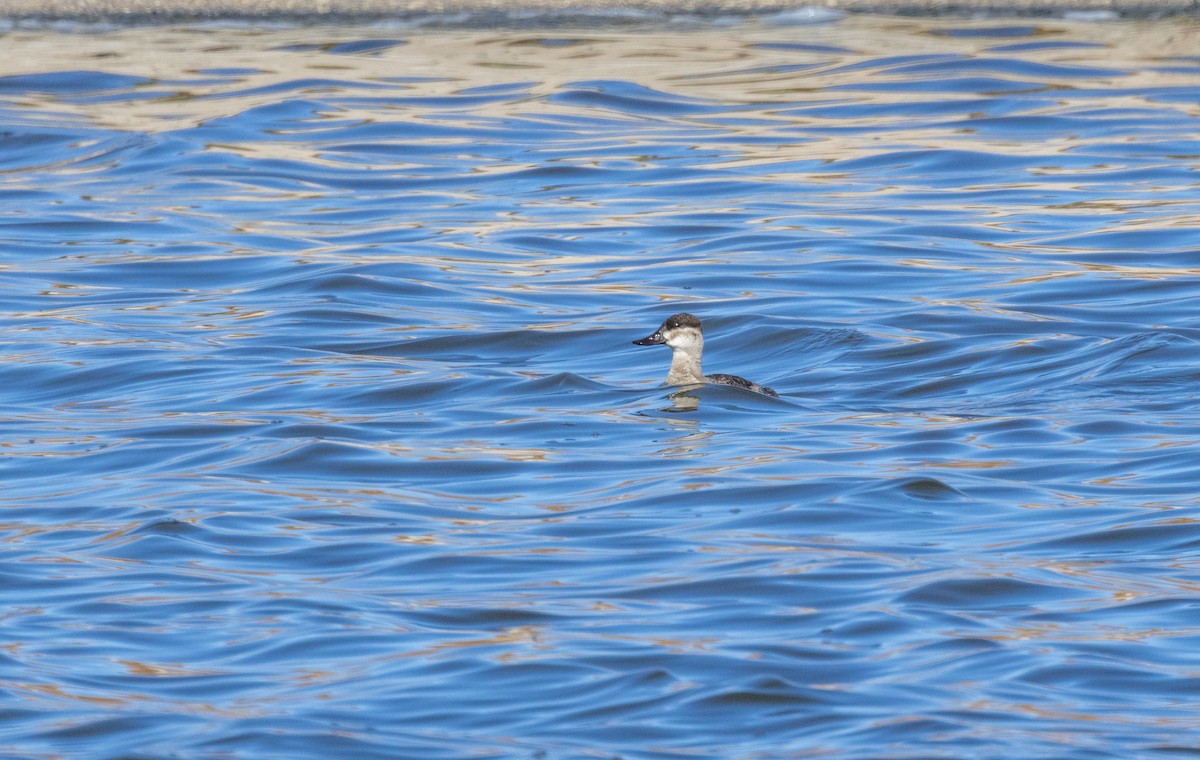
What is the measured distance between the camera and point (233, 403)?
1114 cm

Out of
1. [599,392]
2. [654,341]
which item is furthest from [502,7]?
[599,392]

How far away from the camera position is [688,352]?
1161 centimetres

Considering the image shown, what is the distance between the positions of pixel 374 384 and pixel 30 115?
7902 millimetres

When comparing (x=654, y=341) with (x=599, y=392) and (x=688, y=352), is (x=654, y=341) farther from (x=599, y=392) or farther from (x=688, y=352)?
(x=599, y=392)

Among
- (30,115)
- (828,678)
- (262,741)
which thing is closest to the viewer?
(262,741)

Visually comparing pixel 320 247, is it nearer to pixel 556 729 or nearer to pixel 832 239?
pixel 832 239

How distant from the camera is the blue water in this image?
642 cm

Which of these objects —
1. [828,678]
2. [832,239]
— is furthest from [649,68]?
[828,678]

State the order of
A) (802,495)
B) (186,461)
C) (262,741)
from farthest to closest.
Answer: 1. (186,461)
2. (802,495)
3. (262,741)

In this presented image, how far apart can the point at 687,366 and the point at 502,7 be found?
8971mm

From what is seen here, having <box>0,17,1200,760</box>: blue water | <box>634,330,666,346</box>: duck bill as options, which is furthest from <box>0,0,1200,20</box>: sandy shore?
<box>634,330,666,346</box>: duck bill

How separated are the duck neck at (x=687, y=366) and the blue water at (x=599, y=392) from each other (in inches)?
5.7

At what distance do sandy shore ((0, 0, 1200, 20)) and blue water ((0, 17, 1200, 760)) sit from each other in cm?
21

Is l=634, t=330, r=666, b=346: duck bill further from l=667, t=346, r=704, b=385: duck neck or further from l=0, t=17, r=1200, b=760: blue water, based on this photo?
l=0, t=17, r=1200, b=760: blue water
